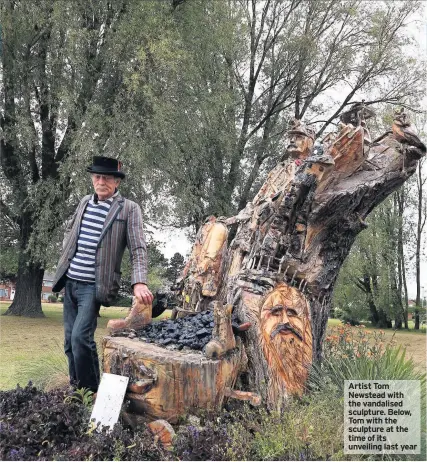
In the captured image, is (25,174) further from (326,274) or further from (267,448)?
(267,448)

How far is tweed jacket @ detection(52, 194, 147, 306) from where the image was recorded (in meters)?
3.96

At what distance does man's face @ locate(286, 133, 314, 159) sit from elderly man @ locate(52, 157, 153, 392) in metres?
3.18

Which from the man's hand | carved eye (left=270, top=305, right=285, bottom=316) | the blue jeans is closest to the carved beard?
carved eye (left=270, top=305, right=285, bottom=316)

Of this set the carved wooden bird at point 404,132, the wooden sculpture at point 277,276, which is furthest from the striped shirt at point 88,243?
the carved wooden bird at point 404,132

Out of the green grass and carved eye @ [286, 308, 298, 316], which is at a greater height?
carved eye @ [286, 308, 298, 316]

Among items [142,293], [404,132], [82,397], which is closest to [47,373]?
[82,397]

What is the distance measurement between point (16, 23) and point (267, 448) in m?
12.0

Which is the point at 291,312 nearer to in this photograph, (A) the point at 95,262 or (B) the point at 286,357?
(B) the point at 286,357

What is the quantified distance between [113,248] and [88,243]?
208 mm

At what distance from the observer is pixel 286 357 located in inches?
165

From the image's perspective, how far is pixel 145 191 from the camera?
1368 centimetres

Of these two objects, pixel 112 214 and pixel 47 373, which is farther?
pixel 47 373

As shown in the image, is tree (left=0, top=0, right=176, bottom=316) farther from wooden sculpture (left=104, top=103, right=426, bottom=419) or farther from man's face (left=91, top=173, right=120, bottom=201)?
man's face (left=91, top=173, right=120, bottom=201)

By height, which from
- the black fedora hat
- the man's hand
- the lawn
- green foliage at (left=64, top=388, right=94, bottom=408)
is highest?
the black fedora hat
